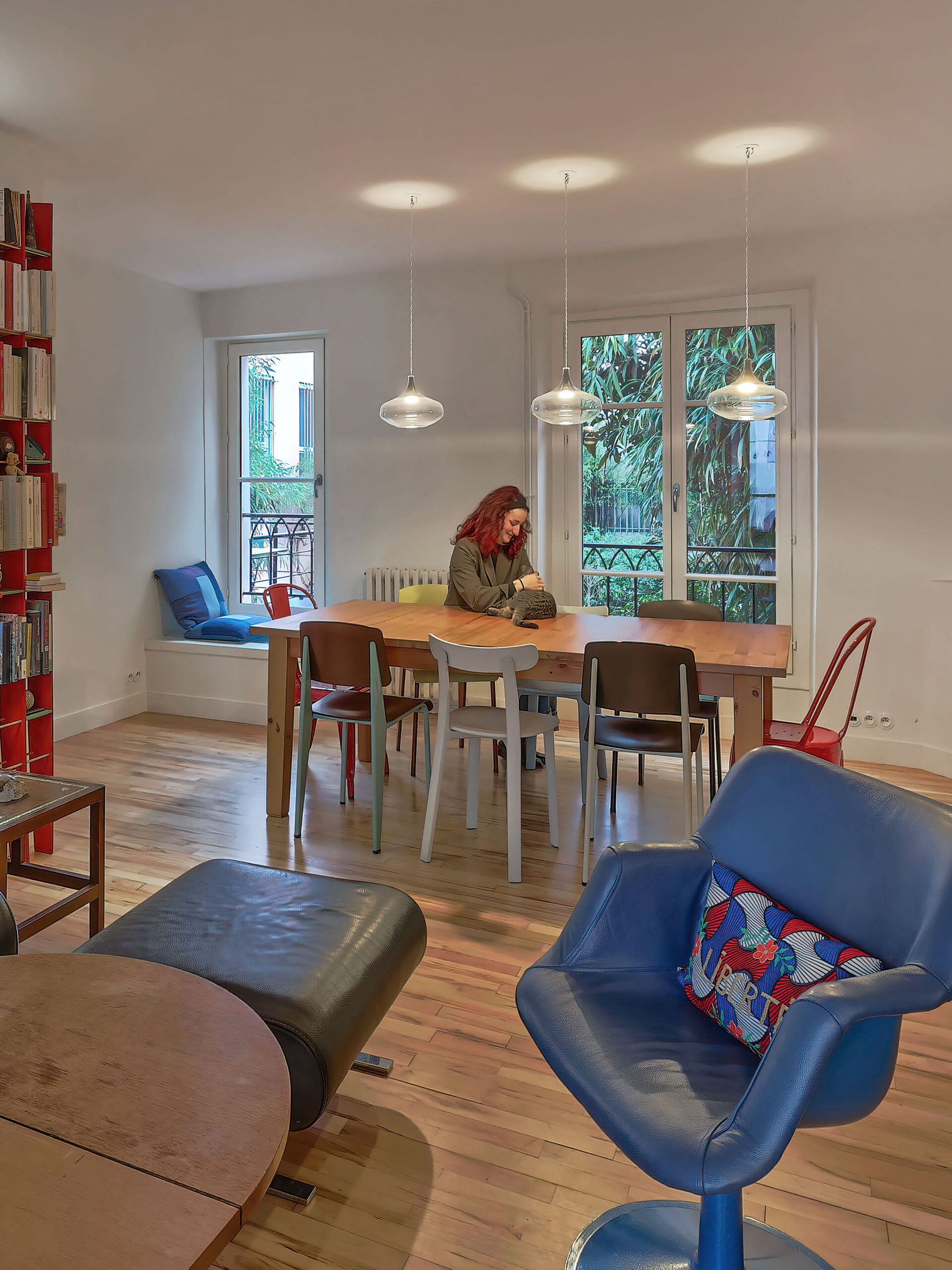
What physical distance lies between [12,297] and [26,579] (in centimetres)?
103

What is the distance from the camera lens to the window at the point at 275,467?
6289 mm

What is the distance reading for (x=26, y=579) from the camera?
3.42 metres

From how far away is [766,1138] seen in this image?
1.26 meters

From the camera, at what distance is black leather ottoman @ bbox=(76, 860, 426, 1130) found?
166cm

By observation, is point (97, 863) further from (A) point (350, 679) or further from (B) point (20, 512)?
(B) point (20, 512)

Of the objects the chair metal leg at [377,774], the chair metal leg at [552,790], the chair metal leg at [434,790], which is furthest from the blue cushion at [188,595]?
the chair metal leg at [552,790]

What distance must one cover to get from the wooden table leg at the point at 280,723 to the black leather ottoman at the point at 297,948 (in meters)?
1.57

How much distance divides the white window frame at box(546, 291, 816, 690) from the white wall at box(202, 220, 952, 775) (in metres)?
0.08

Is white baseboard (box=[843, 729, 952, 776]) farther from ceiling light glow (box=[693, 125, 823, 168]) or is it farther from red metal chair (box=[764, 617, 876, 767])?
ceiling light glow (box=[693, 125, 823, 168])

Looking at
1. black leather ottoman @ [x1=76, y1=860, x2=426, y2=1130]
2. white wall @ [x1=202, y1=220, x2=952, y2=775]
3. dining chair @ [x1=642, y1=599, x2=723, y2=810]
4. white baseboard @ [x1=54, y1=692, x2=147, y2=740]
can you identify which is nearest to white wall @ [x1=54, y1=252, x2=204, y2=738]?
white baseboard @ [x1=54, y1=692, x2=147, y2=740]

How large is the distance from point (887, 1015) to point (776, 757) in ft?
2.04

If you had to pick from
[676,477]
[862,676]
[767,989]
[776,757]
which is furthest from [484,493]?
[767,989]

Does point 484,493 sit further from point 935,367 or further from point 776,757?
point 776,757

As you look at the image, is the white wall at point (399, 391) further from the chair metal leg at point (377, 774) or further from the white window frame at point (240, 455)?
the chair metal leg at point (377, 774)
